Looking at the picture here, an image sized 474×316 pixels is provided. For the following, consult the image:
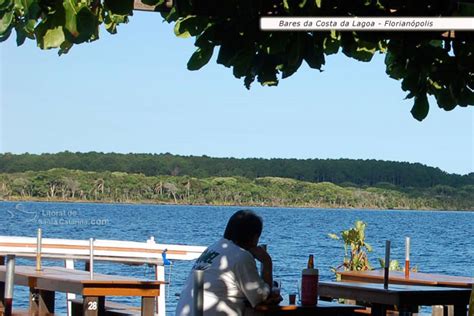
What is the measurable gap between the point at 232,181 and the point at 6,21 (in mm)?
67468

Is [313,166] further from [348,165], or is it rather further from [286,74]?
[286,74]

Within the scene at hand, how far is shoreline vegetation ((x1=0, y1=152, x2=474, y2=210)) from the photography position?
200 ft

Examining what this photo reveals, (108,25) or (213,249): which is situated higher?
(108,25)

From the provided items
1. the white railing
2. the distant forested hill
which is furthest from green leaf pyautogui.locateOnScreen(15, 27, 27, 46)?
the distant forested hill

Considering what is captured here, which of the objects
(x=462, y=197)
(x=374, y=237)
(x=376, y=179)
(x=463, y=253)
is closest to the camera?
(x=463, y=253)

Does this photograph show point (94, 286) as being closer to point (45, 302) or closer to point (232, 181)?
point (45, 302)

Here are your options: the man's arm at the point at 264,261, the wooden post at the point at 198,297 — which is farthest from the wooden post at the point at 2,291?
the wooden post at the point at 198,297

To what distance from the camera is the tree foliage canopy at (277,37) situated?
3.13 meters

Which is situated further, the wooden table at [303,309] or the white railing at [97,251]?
the white railing at [97,251]

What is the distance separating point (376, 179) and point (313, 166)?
443 centimetres

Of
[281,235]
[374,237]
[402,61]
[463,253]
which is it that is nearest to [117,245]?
[402,61]

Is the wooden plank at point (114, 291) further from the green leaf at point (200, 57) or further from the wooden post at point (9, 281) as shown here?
the green leaf at point (200, 57)

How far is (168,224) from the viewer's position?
63.9 metres

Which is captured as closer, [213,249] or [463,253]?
[213,249]
